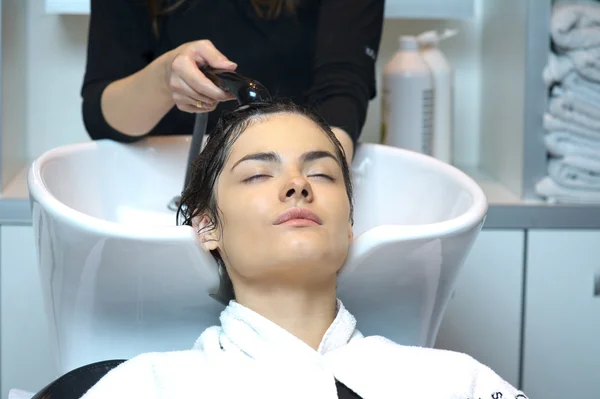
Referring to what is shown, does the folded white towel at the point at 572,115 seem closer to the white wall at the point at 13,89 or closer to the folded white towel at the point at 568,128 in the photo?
the folded white towel at the point at 568,128

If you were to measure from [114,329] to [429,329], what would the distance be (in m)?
0.40

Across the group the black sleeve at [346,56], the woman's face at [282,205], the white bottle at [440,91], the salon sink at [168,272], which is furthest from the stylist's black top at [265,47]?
the white bottle at [440,91]

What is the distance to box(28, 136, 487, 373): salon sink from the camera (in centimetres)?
100

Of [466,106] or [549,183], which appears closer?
[549,183]

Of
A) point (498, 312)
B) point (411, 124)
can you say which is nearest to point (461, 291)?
point (498, 312)

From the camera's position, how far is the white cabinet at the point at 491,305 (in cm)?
183

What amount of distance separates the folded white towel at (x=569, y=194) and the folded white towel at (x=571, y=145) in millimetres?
67

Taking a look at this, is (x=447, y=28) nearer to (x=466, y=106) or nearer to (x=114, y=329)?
(x=466, y=106)

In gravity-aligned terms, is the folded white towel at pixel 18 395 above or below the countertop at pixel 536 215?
above

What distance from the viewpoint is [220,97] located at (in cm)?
117

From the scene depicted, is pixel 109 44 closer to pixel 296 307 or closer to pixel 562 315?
pixel 296 307

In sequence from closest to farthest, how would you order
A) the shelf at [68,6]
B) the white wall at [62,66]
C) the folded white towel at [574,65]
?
the folded white towel at [574,65], the shelf at [68,6], the white wall at [62,66]

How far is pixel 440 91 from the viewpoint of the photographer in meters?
1.99

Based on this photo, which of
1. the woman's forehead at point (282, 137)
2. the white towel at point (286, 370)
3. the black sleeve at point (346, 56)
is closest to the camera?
the white towel at point (286, 370)
